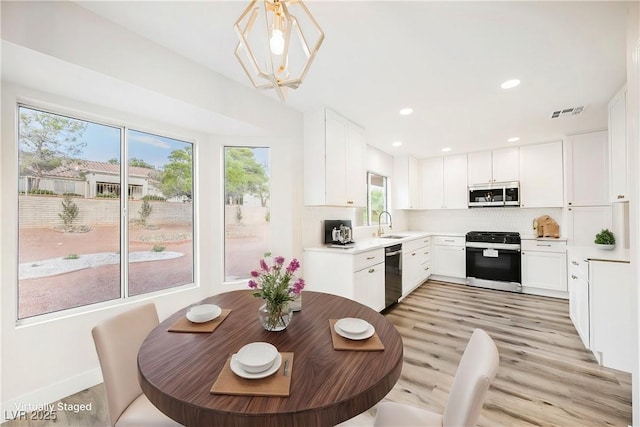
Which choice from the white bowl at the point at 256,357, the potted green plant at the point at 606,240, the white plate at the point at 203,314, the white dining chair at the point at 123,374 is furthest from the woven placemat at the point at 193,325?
the potted green plant at the point at 606,240

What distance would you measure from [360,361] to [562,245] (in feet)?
15.3

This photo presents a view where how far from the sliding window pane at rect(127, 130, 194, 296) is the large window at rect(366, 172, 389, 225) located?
2917 millimetres

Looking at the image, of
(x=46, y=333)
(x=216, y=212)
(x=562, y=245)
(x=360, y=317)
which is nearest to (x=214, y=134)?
(x=216, y=212)

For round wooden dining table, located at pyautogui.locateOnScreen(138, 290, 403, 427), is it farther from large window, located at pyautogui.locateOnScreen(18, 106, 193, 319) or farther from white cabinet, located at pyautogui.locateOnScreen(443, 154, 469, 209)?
white cabinet, located at pyautogui.locateOnScreen(443, 154, 469, 209)

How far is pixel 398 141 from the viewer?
4.23 metres

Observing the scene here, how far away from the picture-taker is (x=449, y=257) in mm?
4914

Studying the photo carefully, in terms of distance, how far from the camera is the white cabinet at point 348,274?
9.32 ft

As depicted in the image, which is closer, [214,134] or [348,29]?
[348,29]

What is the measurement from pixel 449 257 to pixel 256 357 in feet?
15.8

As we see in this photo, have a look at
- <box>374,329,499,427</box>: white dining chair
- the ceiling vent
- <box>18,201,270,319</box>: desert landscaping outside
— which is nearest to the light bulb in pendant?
<box>374,329,499,427</box>: white dining chair

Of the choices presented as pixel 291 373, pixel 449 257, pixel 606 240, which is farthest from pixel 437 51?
pixel 449 257

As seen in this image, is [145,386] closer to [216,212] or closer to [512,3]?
[216,212]

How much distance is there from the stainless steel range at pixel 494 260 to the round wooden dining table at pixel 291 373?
3991mm

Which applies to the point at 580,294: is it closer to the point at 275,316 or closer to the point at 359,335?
the point at 359,335
